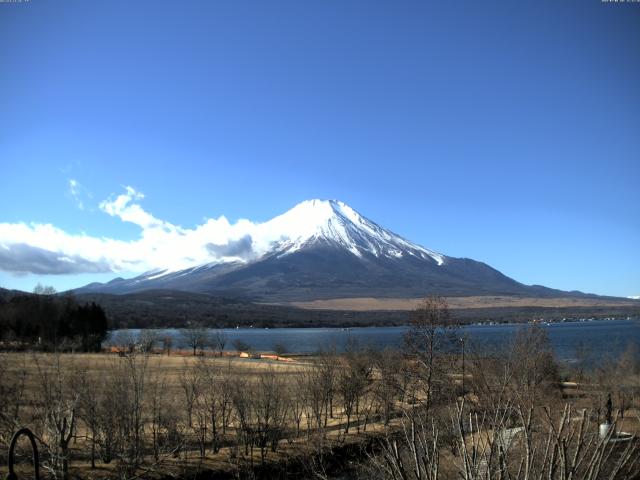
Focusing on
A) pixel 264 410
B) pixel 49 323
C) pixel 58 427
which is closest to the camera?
pixel 58 427

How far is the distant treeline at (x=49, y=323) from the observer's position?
97.3 metres

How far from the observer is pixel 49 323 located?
104 m

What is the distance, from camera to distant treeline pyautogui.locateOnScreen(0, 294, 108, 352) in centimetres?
9734

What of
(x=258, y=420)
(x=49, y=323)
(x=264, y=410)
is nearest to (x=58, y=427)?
(x=258, y=420)

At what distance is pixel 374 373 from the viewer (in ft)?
179

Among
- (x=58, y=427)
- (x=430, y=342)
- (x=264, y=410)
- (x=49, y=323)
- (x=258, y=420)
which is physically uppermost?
(x=430, y=342)

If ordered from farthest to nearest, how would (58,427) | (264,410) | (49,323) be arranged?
(49,323), (264,410), (58,427)

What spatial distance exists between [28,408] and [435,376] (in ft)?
79.8

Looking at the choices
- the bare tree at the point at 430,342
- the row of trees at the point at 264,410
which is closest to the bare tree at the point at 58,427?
the row of trees at the point at 264,410

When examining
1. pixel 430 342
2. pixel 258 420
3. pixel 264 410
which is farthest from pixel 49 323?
pixel 430 342

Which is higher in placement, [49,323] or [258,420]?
[49,323]

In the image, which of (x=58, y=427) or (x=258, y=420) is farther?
(x=258, y=420)

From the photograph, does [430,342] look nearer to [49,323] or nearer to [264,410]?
[264,410]

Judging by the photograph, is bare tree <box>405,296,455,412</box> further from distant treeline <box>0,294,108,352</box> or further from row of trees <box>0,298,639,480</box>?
distant treeline <box>0,294,108,352</box>
